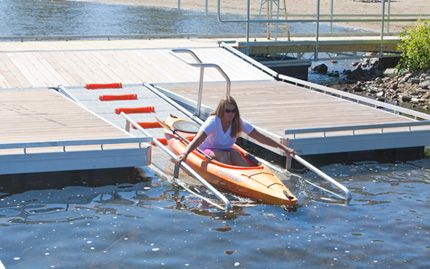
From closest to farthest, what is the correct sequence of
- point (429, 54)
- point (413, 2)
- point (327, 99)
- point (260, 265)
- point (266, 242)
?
1. point (260, 265)
2. point (266, 242)
3. point (327, 99)
4. point (429, 54)
5. point (413, 2)

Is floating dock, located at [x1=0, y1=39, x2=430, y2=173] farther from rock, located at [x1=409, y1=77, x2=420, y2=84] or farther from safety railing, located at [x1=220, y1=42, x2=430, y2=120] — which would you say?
rock, located at [x1=409, y1=77, x2=420, y2=84]

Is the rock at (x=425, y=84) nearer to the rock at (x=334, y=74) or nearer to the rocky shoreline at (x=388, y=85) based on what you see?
the rocky shoreline at (x=388, y=85)

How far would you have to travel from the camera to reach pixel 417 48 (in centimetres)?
2259

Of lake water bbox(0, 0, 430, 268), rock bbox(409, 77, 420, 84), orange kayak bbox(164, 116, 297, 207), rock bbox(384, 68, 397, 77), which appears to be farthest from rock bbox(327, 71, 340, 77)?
orange kayak bbox(164, 116, 297, 207)

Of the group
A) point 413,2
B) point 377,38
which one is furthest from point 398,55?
point 413,2

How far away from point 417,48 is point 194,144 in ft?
38.5

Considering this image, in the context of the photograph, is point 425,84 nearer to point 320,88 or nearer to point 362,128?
point 320,88

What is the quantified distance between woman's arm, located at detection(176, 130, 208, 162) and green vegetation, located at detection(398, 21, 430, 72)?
37.7 feet

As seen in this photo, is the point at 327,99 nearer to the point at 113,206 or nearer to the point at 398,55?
the point at 113,206

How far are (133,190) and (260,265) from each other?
321cm

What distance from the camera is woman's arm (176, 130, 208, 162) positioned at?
12273mm

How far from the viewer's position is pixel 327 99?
1669cm

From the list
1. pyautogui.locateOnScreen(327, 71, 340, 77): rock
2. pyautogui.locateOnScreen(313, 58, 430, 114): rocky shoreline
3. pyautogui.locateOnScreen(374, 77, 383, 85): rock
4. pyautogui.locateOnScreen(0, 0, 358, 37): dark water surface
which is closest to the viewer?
pyautogui.locateOnScreen(313, 58, 430, 114): rocky shoreline

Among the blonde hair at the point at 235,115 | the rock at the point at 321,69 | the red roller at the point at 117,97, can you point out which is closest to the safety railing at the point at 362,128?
the blonde hair at the point at 235,115
